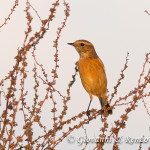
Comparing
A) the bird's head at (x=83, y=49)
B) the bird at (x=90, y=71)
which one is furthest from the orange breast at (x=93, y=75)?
the bird's head at (x=83, y=49)

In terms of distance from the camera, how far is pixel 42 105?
3.83 metres

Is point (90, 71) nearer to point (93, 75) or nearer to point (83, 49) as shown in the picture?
point (93, 75)

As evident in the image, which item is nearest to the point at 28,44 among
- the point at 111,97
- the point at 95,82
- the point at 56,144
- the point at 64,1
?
the point at 64,1

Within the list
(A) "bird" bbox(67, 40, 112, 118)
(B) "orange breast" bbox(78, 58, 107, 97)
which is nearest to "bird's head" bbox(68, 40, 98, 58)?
(A) "bird" bbox(67, 40, 112, 118)

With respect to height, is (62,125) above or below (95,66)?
below

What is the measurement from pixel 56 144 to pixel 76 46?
127 inches

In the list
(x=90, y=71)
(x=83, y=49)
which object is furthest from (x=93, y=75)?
(x=83, y=49)

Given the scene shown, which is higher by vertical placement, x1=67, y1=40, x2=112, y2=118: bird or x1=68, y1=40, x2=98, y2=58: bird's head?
x1=68, y1=40, x2=98, y2=58: bird's head

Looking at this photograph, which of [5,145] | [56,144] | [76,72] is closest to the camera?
[5,145]

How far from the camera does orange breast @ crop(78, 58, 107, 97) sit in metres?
6.14

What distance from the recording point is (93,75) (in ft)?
20.1

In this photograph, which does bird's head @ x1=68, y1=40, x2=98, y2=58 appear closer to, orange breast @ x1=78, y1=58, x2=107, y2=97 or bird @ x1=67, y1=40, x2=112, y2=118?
bird @ x1=67, y1=40, x2=112, y2=118

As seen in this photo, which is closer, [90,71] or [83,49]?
[90,71]

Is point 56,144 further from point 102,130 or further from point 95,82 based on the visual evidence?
point 95,82
